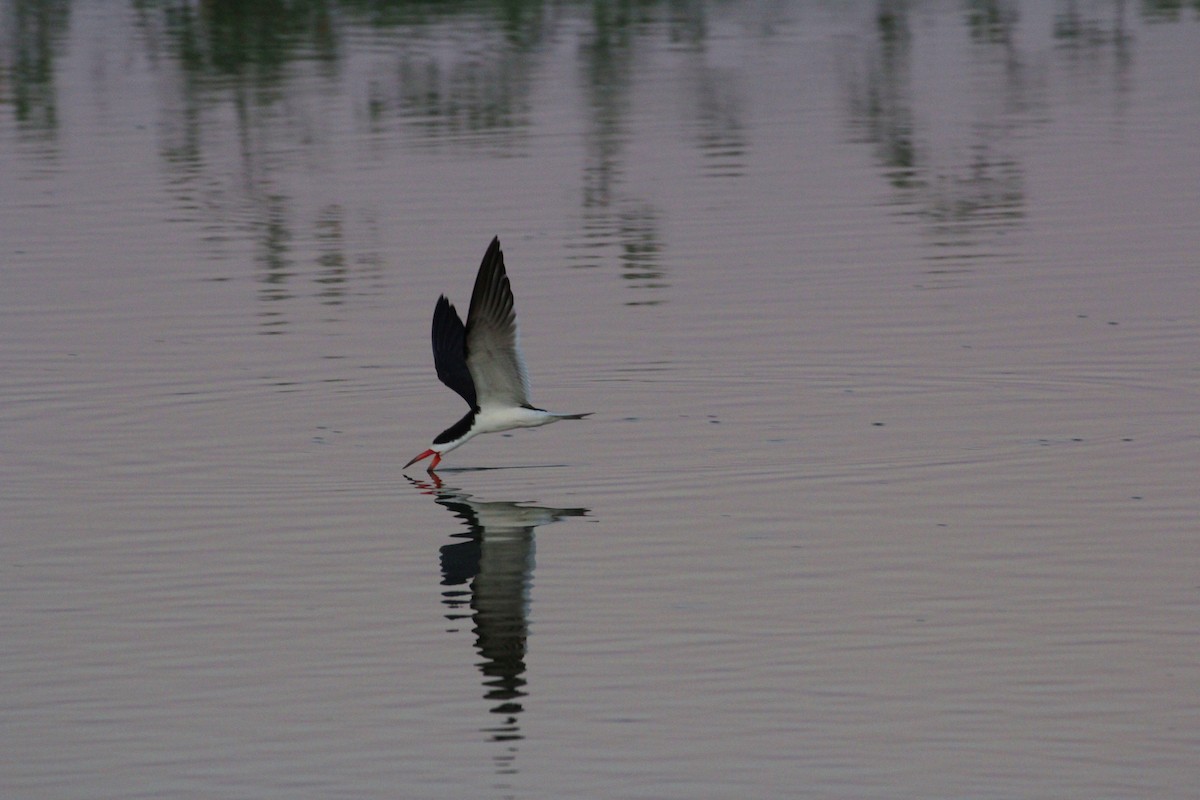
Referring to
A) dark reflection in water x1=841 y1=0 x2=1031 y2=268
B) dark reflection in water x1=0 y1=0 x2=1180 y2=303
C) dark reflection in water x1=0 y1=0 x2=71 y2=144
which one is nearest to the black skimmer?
dark reflection in water x1=0 y1=0 x2=1180 y2=303

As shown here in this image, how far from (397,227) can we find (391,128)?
7.93 metres

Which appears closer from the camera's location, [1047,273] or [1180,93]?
[1047,273]

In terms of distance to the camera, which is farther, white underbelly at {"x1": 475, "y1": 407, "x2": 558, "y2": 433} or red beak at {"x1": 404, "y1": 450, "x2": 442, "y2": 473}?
white underbelly at {"x1": 475, "y1": 407, "x2": 558, "y2": 433}

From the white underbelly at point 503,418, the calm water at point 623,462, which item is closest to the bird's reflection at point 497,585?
the calm water at point 623,462

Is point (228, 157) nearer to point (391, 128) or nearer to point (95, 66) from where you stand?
point (391, 128)

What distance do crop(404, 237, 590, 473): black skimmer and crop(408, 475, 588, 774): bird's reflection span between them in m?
0.45

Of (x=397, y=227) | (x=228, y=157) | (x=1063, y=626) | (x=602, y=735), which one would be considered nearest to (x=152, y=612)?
(x=602, y=735)

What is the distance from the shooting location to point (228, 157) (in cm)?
2892

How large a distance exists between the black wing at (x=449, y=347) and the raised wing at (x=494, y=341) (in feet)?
0.92

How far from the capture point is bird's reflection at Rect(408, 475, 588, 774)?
9.65 m

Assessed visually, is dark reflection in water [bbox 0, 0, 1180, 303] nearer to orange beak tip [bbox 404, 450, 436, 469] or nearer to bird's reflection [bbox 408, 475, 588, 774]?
orange beak tip [bbox 404, 450, 436, 469]

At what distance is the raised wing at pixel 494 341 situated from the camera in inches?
528

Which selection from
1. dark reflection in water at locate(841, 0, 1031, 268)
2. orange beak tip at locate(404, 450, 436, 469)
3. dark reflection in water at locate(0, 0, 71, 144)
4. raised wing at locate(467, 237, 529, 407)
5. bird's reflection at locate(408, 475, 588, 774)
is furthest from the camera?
dark reflection in water at locate(0, 0, 71, 144)

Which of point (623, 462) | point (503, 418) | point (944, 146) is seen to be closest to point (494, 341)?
point (503, 418)
